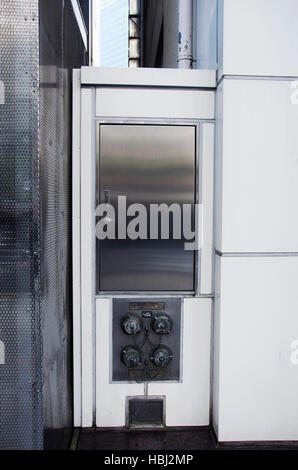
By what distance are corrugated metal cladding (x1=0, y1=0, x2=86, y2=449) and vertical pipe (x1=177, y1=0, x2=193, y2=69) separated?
5.15ft

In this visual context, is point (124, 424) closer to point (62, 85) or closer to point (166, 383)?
point (166, 383)

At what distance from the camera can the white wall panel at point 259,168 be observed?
246cm

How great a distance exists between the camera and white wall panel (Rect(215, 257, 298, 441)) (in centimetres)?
255

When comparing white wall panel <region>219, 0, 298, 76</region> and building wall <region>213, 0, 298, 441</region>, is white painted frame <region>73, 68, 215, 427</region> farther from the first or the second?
white wall panel <region>219, 0, 298, 76</region>

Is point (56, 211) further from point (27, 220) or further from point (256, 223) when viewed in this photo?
point (256, 223)

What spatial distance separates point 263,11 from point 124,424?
10.6ft

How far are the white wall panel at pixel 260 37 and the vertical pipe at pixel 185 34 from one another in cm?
102

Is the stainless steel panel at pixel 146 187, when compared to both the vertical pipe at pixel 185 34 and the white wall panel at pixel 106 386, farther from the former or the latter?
the vertical pipe at pixel 185 34

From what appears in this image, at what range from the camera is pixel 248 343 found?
102 inches

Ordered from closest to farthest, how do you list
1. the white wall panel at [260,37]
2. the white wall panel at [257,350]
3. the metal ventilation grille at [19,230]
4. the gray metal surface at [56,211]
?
the metal ventilation grille at [19,230]
the gray metal surface at [56,211]
the white wall panel at [260,37]
the white wall panel at [257,350]

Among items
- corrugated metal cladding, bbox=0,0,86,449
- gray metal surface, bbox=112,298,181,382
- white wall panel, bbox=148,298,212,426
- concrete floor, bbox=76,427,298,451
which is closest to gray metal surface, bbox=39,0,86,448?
corrugated metal cladding, bbox=0,0,86,449

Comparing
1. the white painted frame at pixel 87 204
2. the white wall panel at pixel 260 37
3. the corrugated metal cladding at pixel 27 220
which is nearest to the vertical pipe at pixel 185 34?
the white painted frame at pixel 87 204

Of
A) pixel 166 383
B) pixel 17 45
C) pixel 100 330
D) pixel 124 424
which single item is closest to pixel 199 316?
pixel 166 383

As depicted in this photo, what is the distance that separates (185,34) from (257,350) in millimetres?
2971
